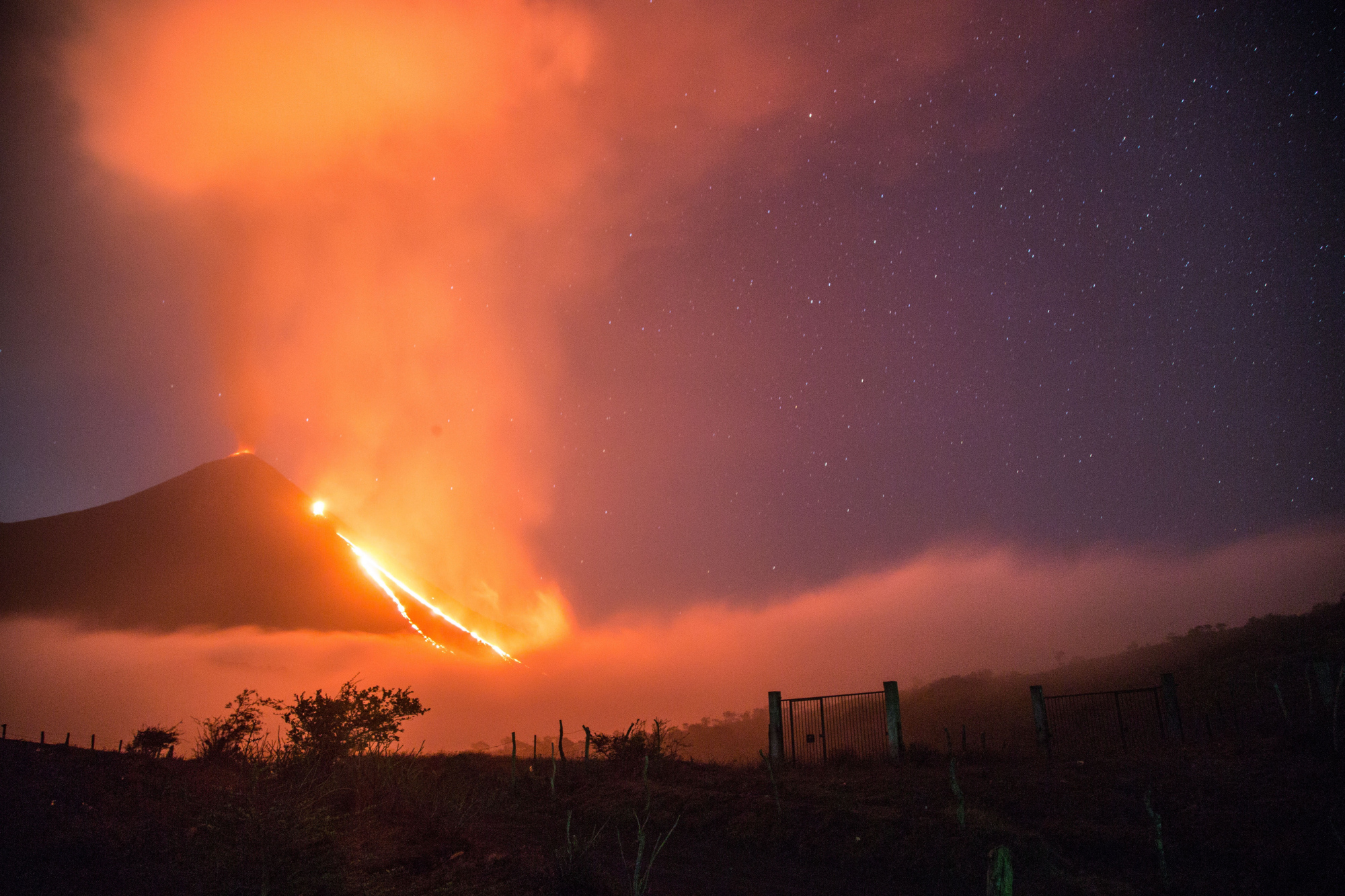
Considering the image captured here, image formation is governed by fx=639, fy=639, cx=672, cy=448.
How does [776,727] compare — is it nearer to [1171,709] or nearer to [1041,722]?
[1041,722]

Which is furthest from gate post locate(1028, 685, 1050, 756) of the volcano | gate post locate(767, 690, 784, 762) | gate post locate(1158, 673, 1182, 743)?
the volcano

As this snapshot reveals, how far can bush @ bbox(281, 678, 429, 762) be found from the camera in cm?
1588

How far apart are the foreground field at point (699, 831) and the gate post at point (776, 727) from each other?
4.35 meters

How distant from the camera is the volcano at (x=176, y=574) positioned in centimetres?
16200

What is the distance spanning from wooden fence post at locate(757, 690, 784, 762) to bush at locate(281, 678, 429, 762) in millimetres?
12032

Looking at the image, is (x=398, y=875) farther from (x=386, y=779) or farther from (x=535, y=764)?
(x=535, y=764)

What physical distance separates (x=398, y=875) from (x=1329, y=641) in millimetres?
50189

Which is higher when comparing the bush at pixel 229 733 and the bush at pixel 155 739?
the bush at pixel 229 733

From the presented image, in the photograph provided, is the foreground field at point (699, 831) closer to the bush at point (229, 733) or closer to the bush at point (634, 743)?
the bush at point (229, 733)

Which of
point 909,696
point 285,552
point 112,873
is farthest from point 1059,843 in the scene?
point 285,552

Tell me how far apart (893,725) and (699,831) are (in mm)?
8427

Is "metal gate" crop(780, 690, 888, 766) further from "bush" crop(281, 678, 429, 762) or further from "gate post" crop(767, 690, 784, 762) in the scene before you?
"bush" crop(281, 678, 429, 762)

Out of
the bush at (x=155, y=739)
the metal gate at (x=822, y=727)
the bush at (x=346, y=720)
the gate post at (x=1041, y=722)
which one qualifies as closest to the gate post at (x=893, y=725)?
the metal gate at (x=822, y=727)

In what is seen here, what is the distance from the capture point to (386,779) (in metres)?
13.4
